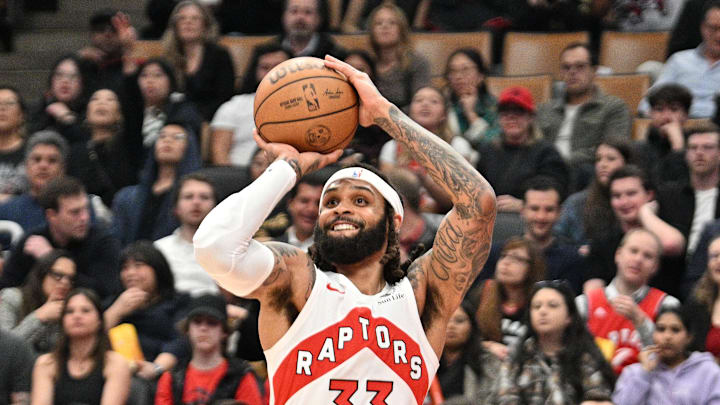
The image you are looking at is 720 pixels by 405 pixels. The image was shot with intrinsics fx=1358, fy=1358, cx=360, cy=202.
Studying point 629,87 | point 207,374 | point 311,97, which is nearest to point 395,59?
point 629,87

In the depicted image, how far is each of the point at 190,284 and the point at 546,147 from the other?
8.75 feet

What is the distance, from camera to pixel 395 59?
Answer: 1060 cm

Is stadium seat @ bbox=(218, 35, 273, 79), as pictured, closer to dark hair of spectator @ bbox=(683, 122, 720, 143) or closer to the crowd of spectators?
the crowd of spectators

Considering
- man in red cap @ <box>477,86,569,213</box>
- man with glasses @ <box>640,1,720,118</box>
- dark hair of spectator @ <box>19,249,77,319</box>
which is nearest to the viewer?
dark hair of spectator @ <box>19,249,77,319</box>

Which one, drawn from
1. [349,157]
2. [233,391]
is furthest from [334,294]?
[349,157]

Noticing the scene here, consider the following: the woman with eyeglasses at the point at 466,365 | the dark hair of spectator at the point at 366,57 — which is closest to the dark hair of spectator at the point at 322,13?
the dark hair of spectator at the point at 366,57

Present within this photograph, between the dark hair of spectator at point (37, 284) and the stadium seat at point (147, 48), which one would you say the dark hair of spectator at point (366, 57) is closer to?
the stadium seat at point (147, 48)

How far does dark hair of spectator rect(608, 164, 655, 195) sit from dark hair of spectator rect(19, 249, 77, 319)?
3494mm

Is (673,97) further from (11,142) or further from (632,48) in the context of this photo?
(11,142)

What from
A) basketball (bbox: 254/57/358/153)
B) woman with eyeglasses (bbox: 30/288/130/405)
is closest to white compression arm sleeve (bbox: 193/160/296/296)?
basketball (bbox: 254/57/358/153)

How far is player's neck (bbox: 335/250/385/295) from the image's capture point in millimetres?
5434

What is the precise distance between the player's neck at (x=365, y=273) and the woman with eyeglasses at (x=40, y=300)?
11.2ft

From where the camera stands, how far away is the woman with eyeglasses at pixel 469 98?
→ 10125 mm

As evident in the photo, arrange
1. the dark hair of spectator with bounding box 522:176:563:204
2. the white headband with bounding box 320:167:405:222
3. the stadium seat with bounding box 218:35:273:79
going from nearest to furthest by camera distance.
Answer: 1. the white headband with bounding box 320:167:405:222
2. the dark hair of spectator with bounding box 522:176:563:204
3. the stadium seat with bounding box 218:35:273:79
